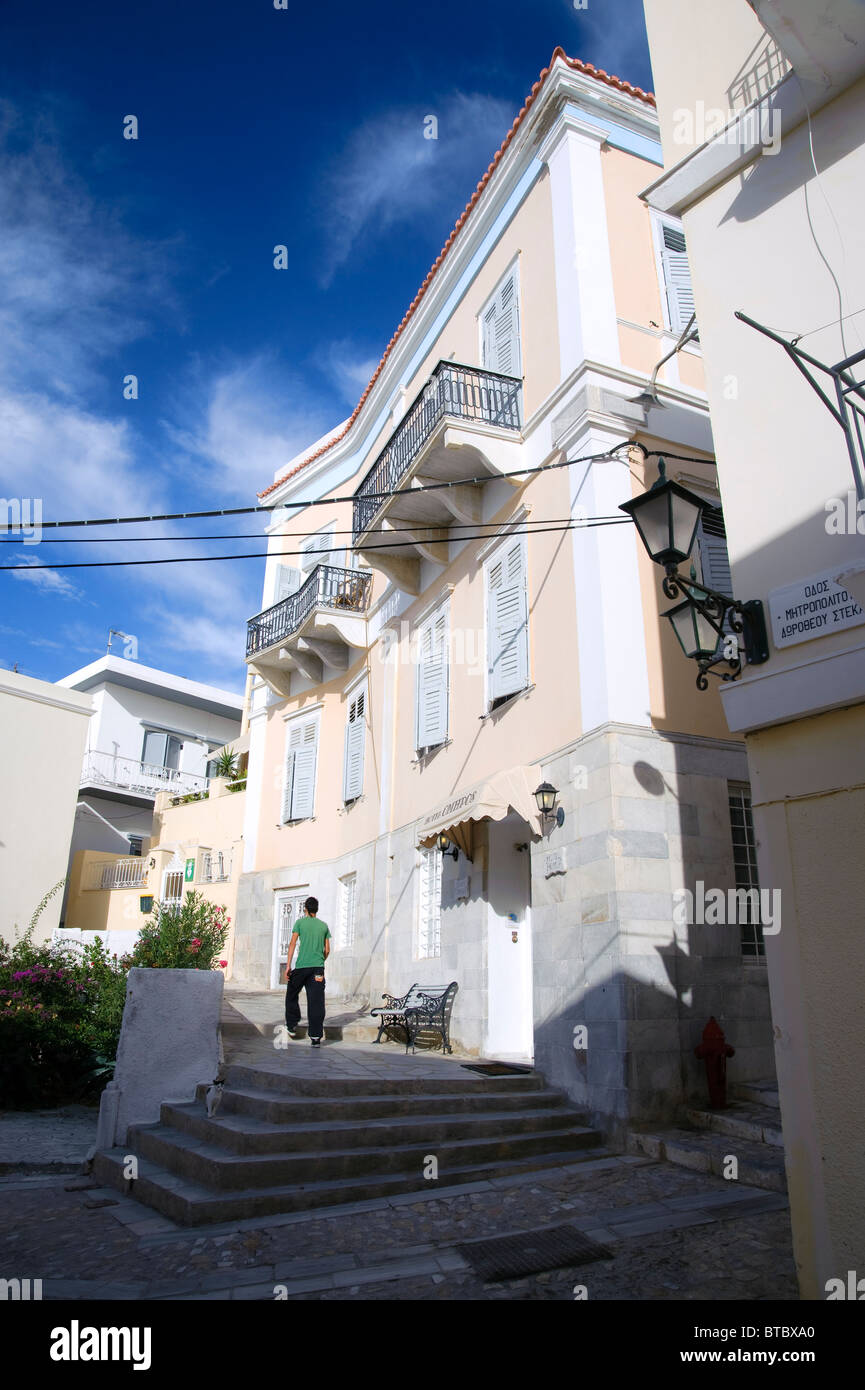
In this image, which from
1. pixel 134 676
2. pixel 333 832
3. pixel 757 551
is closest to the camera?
pixel 757 551

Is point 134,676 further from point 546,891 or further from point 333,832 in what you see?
point 546,891

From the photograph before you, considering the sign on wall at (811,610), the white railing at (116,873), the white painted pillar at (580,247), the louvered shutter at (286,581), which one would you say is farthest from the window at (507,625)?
the white railing at (116,873)

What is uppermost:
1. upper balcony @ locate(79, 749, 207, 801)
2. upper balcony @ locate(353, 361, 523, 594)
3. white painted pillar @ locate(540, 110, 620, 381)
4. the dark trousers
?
white painted pillar @ locate(540, 110, 620, 381)

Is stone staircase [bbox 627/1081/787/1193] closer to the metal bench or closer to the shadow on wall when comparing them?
the shadow on wall

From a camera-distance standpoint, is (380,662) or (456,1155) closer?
(456,1155)

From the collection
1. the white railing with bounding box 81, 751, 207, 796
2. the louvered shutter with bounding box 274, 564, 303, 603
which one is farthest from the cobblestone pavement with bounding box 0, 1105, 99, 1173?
the white railing with bounding box 81, 751, 207, 796

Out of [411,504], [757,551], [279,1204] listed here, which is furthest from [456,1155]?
[411,504]

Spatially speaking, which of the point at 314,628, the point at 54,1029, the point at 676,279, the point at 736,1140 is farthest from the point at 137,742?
the point at 736,1140

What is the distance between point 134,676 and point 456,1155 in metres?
24.6

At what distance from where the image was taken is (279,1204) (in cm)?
591

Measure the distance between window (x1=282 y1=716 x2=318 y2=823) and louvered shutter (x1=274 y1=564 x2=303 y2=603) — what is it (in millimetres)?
3895

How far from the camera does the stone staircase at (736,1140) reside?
6219 millimetres

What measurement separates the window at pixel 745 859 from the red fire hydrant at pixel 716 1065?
3.82ft

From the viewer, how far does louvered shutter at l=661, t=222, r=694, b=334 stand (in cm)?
1116
